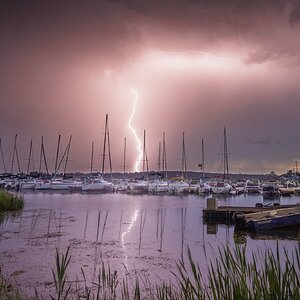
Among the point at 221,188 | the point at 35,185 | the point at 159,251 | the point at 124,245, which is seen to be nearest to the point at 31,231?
the point at 124,245

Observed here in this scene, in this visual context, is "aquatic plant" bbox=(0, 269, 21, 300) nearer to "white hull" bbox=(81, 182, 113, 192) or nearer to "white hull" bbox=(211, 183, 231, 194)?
"white hull" bbox=(211, 183, 231, 194)

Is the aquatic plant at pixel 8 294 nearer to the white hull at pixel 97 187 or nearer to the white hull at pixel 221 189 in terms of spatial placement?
the white hull at pixel 221 189

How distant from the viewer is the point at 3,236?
23844mm

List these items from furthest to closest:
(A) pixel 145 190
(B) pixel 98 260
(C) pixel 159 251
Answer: (A) pixel 145 190
(C) pixel 159 251
(B) pixel 98 260

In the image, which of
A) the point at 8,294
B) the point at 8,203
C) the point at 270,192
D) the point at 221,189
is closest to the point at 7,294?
the point at 8,294

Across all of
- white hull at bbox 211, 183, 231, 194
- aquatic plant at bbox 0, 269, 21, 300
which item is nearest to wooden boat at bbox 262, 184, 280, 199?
white hull at bbox 211, 183, 231, 194

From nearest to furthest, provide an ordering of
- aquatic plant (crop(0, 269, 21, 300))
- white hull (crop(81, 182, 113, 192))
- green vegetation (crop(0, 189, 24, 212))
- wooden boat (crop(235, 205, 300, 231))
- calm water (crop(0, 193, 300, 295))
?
aquatic plant (crop(0, 269, 21, 300)) → calm water (crop(0, 193, 300, 295)) → wooden boat (crop(235, 205, 300, 231)) → green vegetation (crop(0, 189, 24, 212)) → white hull (crop(81, 182, 113, 192))

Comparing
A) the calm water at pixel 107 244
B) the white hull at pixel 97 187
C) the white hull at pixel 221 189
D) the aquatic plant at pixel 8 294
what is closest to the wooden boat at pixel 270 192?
the white hull at pixel 221 189

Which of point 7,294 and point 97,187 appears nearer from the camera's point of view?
point 7,294

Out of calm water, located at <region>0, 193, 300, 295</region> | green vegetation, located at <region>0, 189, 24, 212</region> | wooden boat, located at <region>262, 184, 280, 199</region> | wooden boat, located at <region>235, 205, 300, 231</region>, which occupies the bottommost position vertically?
calm water, located at <region>0, 193, 300, 295</region>

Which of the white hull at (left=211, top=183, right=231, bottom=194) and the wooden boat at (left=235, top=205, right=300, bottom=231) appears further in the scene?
the white hull at (left=211, top=183, right=231, bottom=194)

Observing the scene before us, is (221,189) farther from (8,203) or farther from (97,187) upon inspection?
(8,203)

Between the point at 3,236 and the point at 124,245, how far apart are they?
7875mm

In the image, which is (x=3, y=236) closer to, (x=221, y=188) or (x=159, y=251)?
(x=159, y=251)
